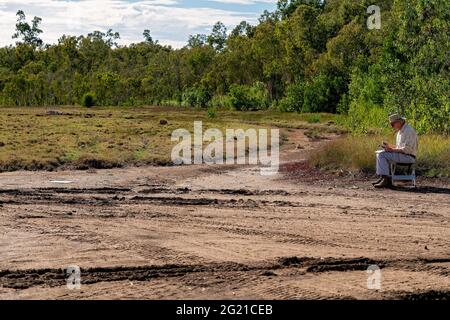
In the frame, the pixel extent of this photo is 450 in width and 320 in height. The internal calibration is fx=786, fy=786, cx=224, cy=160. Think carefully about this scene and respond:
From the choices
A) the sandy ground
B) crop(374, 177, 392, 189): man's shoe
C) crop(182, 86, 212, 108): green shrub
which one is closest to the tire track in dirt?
the sandy ground

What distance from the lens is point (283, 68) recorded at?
2330 inches

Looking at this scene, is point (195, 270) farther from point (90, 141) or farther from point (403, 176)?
point (90, 141)

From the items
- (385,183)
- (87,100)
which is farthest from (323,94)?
(385,183)

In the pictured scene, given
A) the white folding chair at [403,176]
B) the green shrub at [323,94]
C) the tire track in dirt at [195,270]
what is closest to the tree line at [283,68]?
the green shrub at [323,94]

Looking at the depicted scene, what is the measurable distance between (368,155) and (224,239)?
8.28 metres

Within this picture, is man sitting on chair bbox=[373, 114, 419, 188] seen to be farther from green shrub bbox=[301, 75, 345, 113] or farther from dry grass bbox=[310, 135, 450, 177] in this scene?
green shrub bbox=[301, 75, 345, 113]

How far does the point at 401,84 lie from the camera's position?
829 inches

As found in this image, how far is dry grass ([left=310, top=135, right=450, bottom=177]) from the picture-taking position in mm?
16737

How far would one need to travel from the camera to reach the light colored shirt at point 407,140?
15.2 metres

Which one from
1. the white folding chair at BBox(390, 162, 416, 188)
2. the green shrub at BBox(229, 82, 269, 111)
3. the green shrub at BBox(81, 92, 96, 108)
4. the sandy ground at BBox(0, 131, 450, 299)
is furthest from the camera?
the green shrub at BBox(81, 92, 96, 108)

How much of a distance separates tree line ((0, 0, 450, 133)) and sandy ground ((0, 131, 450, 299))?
17.6 ft

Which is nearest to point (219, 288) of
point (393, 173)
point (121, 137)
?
point (393, 173)
